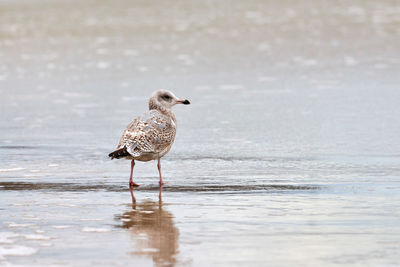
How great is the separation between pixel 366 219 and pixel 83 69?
11.0 metres

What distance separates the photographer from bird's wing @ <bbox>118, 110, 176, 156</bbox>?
7.50 metres

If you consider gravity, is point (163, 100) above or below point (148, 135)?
above

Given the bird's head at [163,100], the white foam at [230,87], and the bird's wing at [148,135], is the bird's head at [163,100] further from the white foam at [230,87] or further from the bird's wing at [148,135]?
the white foam at [230,87]

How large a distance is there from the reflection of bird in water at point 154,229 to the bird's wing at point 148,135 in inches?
26.4

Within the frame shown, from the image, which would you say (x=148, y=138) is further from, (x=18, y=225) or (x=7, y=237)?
(x=7, y=237)

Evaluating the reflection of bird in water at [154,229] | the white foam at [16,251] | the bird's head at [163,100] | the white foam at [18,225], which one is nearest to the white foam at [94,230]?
the reflection of bird in water at [154,229]

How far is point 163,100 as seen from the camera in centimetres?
834

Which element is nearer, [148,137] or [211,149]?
[148,137]

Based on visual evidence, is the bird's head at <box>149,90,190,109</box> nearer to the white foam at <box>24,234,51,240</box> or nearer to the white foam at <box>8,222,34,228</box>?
the white foam at <box>8,222,34,228</box>

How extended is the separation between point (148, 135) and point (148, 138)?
30 millimetres

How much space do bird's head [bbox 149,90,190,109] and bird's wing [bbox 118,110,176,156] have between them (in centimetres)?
24

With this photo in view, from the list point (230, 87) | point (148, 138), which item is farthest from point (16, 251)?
point (230, 87)

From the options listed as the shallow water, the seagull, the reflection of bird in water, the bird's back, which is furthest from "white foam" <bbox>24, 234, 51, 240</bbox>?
the bird's back

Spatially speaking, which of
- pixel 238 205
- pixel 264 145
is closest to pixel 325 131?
pixel 264 145
